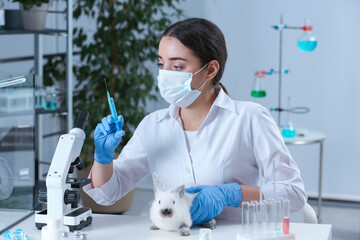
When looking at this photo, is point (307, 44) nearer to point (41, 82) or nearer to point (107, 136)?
point (41, 82)

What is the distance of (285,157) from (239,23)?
9.27 ft

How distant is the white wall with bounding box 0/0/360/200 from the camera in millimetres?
4281

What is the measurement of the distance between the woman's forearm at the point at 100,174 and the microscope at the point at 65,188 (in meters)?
0.16

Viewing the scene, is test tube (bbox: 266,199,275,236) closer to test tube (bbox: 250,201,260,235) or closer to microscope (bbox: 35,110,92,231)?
test tube (bbox: 250,201,260,235)

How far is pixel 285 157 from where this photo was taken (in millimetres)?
1821

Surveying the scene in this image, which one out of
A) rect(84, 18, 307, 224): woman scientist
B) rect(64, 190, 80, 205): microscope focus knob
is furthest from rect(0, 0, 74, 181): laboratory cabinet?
rect(64, 190, 80, 205): microscope focus knob

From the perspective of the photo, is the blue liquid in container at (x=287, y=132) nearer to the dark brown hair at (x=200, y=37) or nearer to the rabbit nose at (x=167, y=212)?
the dark brown hair at (x=200, y=37)

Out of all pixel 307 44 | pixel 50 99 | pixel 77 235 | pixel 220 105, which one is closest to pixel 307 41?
pixel 307 44

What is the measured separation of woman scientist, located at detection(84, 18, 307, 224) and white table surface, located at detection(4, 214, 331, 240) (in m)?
0.14

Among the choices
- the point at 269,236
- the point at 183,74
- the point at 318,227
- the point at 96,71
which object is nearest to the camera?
the point at 269,236

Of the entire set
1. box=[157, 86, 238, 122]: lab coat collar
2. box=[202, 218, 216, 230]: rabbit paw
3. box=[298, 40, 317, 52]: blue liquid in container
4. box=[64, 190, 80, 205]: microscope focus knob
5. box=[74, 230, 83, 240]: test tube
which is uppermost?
box=[298, 40, 317, 52]: blue liquid in container

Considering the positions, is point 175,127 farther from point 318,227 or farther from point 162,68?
point 318,227

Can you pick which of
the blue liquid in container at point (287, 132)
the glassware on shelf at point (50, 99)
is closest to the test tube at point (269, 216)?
the blue liquid in container at point (287, 132)

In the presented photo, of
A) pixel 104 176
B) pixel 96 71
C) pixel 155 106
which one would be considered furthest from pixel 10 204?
pixel 155 106
